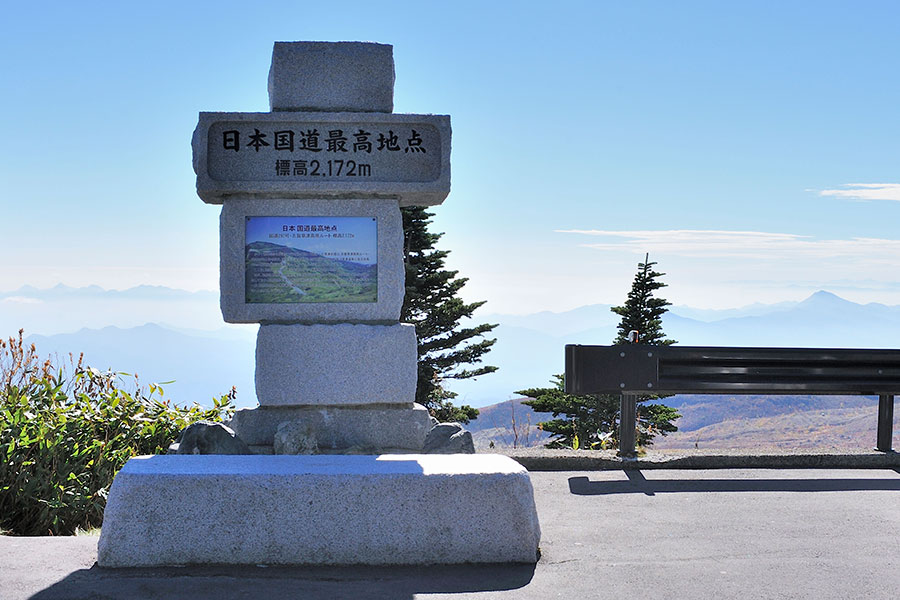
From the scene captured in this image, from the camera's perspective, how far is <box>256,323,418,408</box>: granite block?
7582mm

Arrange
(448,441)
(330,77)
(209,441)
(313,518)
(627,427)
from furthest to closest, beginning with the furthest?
(627,427) < (330,77) < (448,441) < (209,441) < (313,518)

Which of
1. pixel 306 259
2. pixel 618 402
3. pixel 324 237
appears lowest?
pixel 618 402

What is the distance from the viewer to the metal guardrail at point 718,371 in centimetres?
834

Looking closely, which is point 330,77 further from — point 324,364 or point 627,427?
point 627,427

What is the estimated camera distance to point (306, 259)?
762cm

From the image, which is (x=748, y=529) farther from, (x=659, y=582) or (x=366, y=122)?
(x=366, y=122)

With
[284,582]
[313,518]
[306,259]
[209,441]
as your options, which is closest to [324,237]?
[306,259]

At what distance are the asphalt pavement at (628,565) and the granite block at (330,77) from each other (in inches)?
145

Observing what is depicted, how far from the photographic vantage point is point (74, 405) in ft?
30.1

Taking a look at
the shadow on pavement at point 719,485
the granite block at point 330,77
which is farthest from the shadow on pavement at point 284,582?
the granite block at point 330,77

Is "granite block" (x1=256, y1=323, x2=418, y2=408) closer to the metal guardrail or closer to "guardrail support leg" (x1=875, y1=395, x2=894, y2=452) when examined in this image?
the metal guardrail

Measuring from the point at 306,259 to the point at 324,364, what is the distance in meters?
0.91

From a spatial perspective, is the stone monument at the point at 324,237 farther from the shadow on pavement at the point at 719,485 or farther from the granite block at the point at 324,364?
the shadow on pavement at the point at 719,485

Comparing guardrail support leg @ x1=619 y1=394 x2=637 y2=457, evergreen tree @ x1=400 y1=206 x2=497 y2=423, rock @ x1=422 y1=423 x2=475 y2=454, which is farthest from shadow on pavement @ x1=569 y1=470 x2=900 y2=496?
evergreen tree @ x1=400 y1=206 x2=497 y2=423
